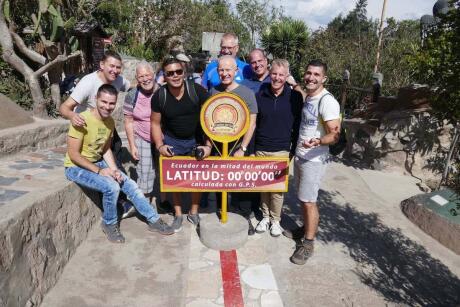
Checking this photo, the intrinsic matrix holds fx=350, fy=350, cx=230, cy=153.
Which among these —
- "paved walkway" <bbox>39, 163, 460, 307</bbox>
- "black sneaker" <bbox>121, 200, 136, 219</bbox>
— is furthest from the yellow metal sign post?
"black sneaker" <bbox>121, 200, 136, 219</bbox>

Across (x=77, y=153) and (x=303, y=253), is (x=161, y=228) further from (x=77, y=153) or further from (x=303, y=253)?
(x=303, y=253)

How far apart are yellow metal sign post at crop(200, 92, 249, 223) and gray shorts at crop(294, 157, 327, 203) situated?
0.65 metres

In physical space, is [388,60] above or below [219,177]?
above

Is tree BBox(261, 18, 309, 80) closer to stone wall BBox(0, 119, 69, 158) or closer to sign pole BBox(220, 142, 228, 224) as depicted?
stone wall BBox(0, 119, 69, 158)

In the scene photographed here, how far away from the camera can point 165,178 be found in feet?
11.0

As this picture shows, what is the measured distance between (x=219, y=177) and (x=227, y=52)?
148cm

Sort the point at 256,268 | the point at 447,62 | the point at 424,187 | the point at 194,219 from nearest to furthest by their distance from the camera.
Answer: the point at 447,62 < the point at 256,268 < the point at 194,219 < the point at 424,187

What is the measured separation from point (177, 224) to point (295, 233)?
132cm

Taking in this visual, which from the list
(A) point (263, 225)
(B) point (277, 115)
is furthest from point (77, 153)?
(A) point (263, 225)

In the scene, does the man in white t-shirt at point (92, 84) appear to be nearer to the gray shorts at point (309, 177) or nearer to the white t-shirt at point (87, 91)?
the white t-shirt at point (87, 91)

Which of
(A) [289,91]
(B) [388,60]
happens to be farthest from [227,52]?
(B) [388,60]

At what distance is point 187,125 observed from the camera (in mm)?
3473

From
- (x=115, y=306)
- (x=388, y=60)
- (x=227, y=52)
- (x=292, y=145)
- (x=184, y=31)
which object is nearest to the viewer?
→ (x=115, y=306)

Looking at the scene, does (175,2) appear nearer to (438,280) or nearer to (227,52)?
(227,52)
